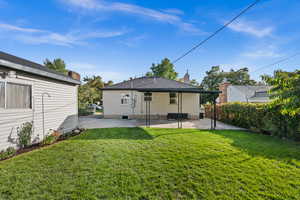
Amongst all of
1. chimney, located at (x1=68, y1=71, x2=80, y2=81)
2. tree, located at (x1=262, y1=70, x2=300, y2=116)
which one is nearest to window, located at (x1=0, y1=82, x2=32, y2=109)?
chimney, located at (x1=68, y1=71, x2=80, y2=81)

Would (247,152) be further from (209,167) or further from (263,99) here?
(263,99)

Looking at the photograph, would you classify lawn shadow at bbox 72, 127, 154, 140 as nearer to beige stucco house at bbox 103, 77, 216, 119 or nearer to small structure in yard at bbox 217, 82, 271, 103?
beige stucco house at bbox 103, 77, 216, 119

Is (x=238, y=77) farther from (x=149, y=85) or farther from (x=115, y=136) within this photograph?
(x=115, y=136)

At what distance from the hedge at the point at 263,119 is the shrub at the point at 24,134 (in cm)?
862

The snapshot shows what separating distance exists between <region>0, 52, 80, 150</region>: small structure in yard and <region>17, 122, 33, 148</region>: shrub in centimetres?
12

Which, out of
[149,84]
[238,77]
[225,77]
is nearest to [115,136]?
[149,84]

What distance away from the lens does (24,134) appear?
4383 mm

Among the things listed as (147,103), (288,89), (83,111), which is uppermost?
(288,89)

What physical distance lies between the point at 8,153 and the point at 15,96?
1862 mm

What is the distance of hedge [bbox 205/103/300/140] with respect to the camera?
5.54m

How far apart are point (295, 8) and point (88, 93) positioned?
63.8 ft

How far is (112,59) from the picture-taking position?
13.6 metres

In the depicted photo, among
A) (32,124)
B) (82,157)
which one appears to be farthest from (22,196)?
(32,124)

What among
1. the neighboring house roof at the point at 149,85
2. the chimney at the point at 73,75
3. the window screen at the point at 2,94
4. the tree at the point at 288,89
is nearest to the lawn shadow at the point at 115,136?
the window screen at the point at 2,94
